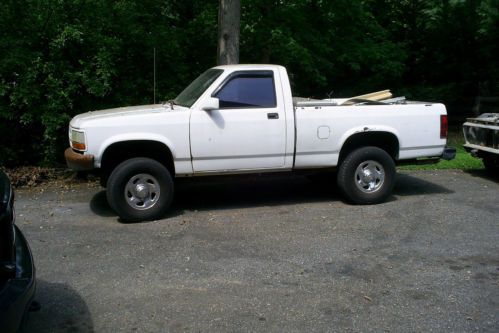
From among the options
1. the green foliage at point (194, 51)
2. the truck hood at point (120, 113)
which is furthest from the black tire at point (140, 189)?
the green foliage at point (194, 51)

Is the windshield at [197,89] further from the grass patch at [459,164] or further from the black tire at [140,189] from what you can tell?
the grass patch at [459,164]

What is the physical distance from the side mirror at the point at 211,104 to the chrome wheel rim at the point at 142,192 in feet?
3.60

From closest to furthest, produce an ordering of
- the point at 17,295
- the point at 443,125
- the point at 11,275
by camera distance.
→ the point at 17,295
the point at 11,275
the point at 443,125

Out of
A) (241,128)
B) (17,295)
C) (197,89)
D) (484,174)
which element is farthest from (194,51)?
(17,295)

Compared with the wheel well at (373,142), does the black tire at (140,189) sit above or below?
below

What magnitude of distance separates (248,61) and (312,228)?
709 centimetres

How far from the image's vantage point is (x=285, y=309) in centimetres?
461

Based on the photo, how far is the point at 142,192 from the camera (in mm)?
7199

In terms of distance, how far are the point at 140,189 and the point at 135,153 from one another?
53 centimetres

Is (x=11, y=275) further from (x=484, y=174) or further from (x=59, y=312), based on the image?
(x=484, y=174)

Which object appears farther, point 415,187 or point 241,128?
point 415,187

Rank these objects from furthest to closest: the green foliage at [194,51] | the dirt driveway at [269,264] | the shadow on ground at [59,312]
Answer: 1. the green foliage at [194,51]
2. the dirt driveway at [269,264]
3. the shadow on ground at [59,312]

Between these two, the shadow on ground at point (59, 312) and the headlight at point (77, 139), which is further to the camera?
the headlight at point (77, 139)

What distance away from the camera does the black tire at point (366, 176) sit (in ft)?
26.2
